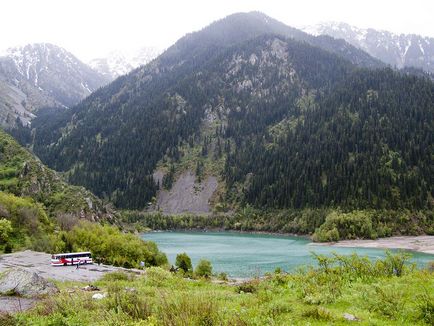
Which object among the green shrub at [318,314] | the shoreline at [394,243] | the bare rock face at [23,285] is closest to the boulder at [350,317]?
the green shrub at [318,314]

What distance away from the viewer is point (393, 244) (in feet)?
384

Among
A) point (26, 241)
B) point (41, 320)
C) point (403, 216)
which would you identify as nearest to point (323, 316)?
point (41, 320)

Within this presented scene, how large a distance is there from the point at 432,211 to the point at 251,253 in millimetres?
87901

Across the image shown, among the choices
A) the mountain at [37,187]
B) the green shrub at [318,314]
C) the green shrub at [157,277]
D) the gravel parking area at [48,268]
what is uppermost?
the mountain at [37,187]

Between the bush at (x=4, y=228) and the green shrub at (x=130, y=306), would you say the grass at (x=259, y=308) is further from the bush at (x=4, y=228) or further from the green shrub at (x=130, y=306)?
the bush at (x=4, y=228)

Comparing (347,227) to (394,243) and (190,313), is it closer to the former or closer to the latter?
(394,243)

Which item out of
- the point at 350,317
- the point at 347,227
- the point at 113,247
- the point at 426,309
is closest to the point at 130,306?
the point at 350,317

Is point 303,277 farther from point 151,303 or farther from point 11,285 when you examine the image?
point 11,285

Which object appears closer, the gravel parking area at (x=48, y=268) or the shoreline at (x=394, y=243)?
the gravel parking area at (x=48, y=268)

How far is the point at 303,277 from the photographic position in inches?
872

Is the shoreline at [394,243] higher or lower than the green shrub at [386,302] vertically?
lower

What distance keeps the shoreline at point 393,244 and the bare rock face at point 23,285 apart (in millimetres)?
96455

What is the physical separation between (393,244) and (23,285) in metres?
113

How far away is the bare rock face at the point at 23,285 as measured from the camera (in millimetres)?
21016
